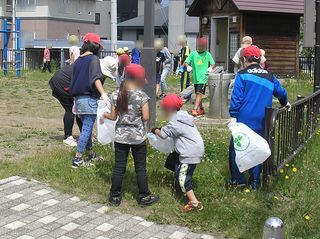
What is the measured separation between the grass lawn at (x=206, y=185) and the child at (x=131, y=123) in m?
0.31

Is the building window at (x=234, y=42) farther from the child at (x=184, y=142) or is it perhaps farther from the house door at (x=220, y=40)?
the child at (x=184, y=142)

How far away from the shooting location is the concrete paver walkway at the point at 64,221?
4895 mm

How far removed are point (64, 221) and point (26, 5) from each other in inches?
1936

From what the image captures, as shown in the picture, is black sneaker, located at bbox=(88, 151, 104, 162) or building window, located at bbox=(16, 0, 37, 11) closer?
black sneaker, located at bbox=(88, 151, 104, 162)

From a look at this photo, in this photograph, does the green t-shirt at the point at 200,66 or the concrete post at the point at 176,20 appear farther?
the concrete post at the point at 176,20

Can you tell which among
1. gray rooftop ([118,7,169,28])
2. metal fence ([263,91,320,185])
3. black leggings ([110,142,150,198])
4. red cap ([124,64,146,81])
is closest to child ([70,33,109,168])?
red cap ([124,64,146,81])

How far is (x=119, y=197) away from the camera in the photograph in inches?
224

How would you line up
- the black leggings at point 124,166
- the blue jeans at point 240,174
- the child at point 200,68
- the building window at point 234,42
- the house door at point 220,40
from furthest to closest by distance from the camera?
the house door at point 220,40 < the building window at point 234,42 < the child at point 200,68 < the blue jeans at point 240,174 < the black leggings at point 124,166

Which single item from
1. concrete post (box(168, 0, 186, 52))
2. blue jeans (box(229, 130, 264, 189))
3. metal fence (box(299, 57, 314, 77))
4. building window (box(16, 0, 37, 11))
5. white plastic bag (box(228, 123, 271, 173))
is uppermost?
building window (box(16, 0, 37, 11))

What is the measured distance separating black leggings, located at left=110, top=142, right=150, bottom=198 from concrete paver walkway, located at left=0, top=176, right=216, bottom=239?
30 centimetres

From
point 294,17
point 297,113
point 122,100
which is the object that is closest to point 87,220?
point 122,100

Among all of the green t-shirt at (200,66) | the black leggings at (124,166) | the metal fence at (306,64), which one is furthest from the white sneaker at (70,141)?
the metal fence at (306,64)

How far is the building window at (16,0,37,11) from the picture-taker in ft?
167

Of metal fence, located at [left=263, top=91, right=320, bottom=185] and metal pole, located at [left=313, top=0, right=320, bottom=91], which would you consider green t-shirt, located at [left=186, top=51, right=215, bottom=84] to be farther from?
metal fence, located at [left=263, top=91, right=320, bottom=185]
